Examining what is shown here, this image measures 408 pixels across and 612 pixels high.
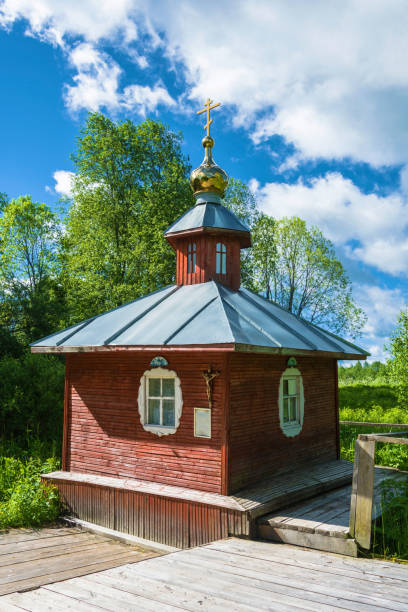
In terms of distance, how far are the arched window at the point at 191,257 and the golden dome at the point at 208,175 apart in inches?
60.5

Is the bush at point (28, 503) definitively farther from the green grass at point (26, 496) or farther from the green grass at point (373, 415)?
the green grass at point (373, 415)

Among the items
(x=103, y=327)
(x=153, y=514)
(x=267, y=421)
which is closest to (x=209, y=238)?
(x=103, y=327)

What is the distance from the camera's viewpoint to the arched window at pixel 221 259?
10008 millimetres

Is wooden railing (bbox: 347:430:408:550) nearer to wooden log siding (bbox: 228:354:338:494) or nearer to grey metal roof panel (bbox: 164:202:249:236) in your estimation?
wooden log siding (bbox: 228:354:338:494)

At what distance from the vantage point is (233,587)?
14.9 feet

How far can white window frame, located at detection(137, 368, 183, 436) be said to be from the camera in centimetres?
779

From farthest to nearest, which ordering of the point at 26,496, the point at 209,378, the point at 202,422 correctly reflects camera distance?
the point at 26,496 < the point at 202,422 < the point at 209,378

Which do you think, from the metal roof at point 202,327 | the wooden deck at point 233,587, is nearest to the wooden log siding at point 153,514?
the wooden deck at point 233,587

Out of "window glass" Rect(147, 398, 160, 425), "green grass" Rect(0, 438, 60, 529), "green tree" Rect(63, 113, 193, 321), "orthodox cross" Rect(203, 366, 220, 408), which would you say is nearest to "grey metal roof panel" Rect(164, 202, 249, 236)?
"orthodox cross" Rect(203, 366, 220, 408)

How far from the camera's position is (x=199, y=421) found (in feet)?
24.7

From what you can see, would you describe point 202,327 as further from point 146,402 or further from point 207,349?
point 146,402

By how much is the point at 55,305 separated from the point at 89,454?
10.8 m

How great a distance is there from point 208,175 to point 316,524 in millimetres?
7613

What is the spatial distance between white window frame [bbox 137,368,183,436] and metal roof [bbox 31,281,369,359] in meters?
0.78
